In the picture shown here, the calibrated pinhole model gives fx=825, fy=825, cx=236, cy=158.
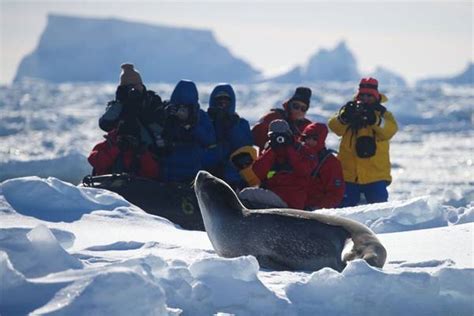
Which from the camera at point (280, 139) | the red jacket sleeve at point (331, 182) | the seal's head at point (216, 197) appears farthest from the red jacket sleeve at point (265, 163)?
the seal's head at point (216, 197)

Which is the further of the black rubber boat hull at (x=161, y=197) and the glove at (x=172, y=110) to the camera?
the glove at (x=172, y=110)

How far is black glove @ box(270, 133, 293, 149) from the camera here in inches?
208

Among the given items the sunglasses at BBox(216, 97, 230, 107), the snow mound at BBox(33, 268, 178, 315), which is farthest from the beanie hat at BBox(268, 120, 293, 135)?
the snow mound at BBox(33, 268, 178, 315)

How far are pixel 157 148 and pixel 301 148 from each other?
1.11 metres

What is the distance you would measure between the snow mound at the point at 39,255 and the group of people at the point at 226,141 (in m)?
2.79

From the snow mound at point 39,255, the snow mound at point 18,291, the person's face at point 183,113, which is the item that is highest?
the person's face at point 183,113

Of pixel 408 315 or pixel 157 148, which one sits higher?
pixel 157 148

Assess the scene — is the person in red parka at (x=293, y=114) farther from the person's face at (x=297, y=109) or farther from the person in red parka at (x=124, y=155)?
the person in red parka at (x=124, y=155)

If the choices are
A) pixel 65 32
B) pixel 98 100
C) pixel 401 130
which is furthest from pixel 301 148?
pixel 65 32

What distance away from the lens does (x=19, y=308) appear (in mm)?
2713

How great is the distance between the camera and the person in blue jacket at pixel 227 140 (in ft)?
19.9

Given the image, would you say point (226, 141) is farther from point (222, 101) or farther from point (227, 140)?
point (222, 101)

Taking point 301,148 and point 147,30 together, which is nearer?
point 301,148

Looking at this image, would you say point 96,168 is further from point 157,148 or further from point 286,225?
point 286,225
